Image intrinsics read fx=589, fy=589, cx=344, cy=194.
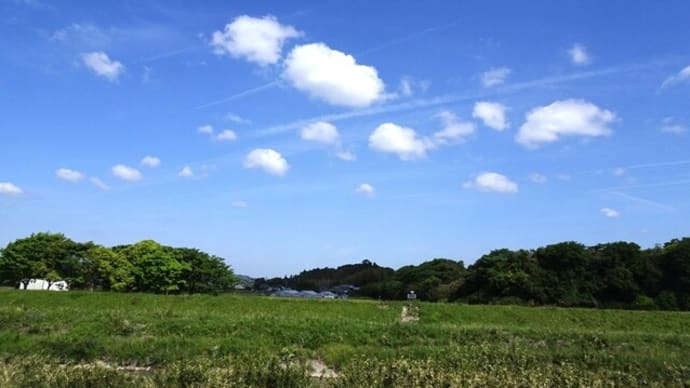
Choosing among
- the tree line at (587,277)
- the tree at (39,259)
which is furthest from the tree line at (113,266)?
the tree line at (587,277)

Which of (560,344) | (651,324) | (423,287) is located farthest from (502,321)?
(423,287)

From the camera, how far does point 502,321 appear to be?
3462 cm

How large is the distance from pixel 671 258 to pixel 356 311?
3350 centimetres

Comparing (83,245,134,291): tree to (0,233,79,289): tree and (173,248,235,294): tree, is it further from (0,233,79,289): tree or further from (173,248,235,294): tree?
(173,248,235,294): tree

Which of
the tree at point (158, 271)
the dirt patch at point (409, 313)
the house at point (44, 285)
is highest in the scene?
the tree at point (158, 271)

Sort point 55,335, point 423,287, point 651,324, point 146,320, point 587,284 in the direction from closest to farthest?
point 55,335, point 146,320, point 651,324, point 587,284, point 423,287

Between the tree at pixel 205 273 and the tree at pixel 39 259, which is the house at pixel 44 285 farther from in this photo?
the tree at pixel 205 273

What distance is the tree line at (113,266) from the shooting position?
57.2 m

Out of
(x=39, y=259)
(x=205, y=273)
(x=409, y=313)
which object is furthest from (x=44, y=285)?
(x=409, y=313)

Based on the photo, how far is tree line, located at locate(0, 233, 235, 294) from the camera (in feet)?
188

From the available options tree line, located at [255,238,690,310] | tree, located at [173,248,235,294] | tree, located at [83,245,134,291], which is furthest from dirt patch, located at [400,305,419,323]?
tree, located at [83,245,134,291]

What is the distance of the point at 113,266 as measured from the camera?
59.7 meters

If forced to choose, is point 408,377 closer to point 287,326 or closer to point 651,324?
point 287,326

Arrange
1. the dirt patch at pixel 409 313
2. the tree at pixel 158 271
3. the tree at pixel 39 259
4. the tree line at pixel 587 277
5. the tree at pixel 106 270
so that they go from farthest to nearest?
the tree at pixel 39 259 < the tree at pixel 106 270 < the tree at pixel 158 271 < the tree line at pixel 587 277 < the dirt patch at pixel 409 313
